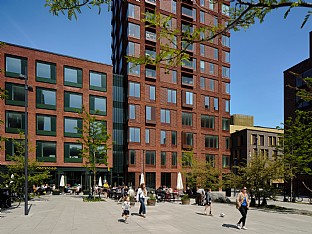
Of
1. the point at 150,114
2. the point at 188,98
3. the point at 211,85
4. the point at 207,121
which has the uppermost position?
the point at 211,85

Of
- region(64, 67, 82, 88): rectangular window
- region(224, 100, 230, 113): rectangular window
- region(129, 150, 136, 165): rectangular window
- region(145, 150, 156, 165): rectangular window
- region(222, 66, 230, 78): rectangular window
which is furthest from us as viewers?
region(222, 66, 230, 78): rectangular window

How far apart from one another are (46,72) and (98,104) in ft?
30.9

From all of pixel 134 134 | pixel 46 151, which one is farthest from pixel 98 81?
pixel 46 151

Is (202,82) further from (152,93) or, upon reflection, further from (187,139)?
(187,139)

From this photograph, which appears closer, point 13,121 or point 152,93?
point 13,121

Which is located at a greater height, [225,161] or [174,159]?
[174,159]

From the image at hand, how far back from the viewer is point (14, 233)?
1270 cm

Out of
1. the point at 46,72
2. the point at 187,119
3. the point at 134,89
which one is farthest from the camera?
the point at 187,119

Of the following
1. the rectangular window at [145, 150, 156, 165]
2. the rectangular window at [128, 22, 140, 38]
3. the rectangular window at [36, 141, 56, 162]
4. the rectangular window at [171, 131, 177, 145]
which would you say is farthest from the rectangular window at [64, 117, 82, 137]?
the rectangular window at [128, 22, 140, 38]

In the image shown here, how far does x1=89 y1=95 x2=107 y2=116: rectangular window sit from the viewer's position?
49469 millimetres

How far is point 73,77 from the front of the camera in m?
48.5

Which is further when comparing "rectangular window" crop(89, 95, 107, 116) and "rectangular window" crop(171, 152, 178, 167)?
"rectangular window" crop(171, 152, 178, 167)

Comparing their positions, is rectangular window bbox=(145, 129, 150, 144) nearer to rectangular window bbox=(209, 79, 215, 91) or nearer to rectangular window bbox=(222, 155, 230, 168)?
rectangular window bbox=(209, 79, 215, 91)

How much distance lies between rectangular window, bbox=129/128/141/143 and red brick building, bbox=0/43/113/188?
361 cm
